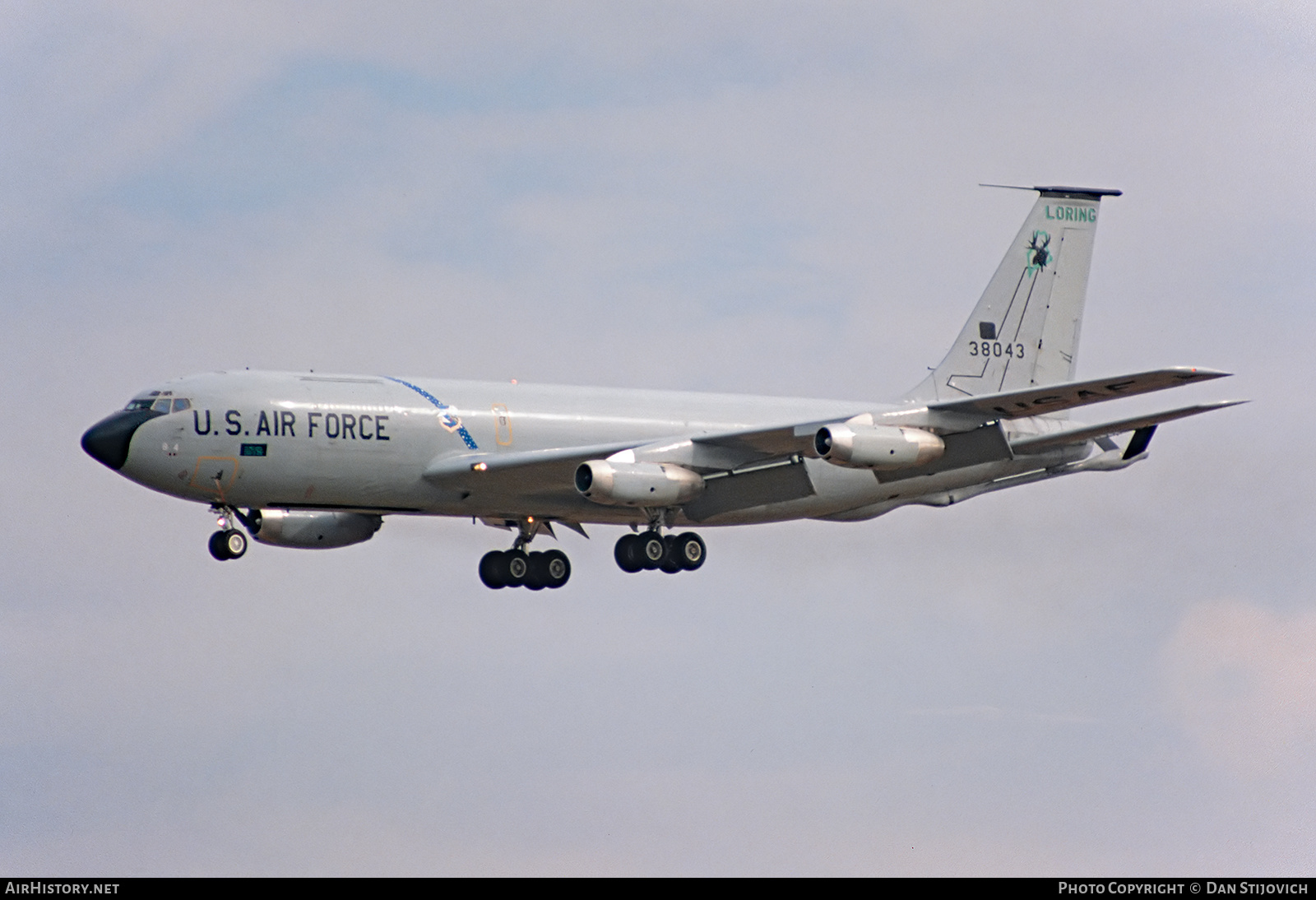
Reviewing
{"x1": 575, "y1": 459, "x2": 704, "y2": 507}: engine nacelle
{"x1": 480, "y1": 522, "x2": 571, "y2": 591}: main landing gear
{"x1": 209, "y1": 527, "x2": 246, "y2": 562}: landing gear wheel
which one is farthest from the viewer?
{"x1": 480, "y1": 522, "x2": 571, "y2": 591}: main landing gear

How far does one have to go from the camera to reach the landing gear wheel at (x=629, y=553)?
156 feet

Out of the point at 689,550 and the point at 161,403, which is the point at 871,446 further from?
the point at 161,403

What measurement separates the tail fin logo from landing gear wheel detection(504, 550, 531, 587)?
1675cm

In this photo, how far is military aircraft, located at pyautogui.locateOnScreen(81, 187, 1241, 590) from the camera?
43.6 meters

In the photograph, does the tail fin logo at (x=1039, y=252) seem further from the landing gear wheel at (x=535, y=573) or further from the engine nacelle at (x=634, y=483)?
the landing gear wheel at (x=535, y=573)

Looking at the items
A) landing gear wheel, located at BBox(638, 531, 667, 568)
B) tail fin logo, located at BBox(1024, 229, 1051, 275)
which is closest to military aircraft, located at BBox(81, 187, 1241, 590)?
landing gear wheel, located at BBox(638, 531, 667, 568)

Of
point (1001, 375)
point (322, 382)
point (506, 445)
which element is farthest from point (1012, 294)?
point (322, 382)

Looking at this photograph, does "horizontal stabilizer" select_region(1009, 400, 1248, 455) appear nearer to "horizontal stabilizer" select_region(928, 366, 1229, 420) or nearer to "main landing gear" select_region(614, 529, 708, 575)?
"horizontal stabilizer" select_region(928, 366, 1229, 420)

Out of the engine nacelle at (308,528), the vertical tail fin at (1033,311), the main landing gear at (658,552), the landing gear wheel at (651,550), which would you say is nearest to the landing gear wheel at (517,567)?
the engine nacelle at (308,528)

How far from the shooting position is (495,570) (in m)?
51.1

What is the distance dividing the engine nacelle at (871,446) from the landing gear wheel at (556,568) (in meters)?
10.3

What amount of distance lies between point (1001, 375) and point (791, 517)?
7.99 meters

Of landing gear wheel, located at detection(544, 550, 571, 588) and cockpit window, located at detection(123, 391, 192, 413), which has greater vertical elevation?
cockpit window, located at detection(123, 391, 192, 413)
